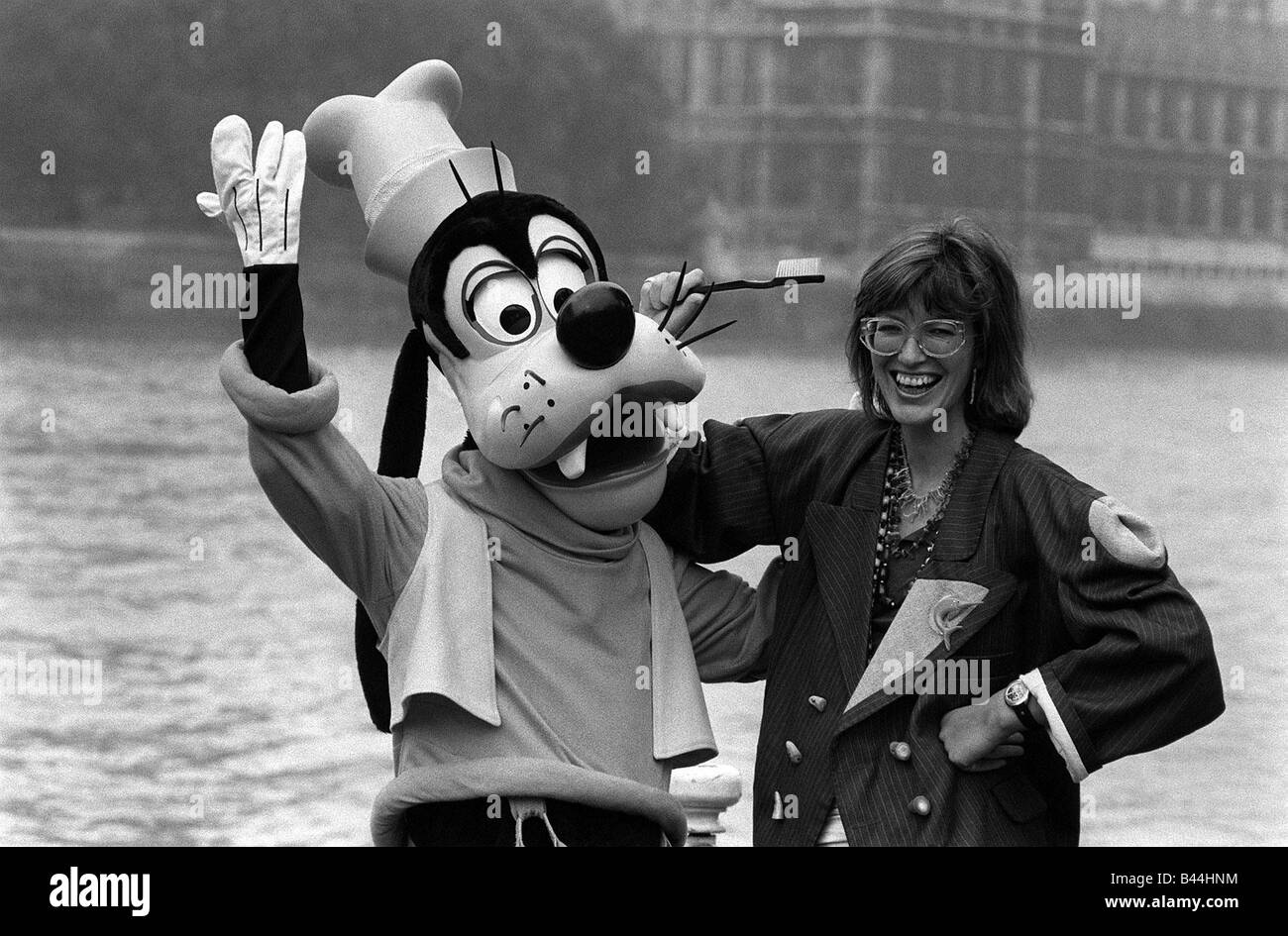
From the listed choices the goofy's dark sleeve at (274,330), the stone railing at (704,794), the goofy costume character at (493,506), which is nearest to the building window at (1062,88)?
the stone railing at (704,794)

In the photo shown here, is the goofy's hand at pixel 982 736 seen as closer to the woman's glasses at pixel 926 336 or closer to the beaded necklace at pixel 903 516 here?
the beaded necklace at pixel 903 516

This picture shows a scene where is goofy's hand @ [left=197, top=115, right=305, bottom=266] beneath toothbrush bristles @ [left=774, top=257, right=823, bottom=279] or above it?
above

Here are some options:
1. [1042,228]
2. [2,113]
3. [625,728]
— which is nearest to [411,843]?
[625,728]

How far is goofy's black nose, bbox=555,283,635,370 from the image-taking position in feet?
6.02

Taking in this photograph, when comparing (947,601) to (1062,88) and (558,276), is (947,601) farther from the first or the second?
(1062,88)

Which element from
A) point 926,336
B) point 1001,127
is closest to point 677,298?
point 926,336

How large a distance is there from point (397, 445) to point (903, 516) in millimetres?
497

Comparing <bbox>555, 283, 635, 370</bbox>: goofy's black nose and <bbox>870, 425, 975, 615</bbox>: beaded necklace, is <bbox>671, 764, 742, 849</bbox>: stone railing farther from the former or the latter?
<bbox>555, 283, 635, 370</bbox>: goofy's black nose

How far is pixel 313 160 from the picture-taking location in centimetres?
209

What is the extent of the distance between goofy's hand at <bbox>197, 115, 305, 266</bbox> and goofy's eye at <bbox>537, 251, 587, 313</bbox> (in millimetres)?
241

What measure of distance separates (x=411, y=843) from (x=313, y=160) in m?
0.69

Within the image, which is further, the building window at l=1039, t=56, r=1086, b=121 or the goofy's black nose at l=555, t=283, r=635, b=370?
the building window at l=1039, t=56, r=1086, b=121

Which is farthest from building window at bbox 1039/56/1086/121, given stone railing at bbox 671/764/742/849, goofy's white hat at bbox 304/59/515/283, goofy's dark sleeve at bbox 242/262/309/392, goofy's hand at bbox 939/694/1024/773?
goofy's dark sleeve at bbox 242/262/309/392

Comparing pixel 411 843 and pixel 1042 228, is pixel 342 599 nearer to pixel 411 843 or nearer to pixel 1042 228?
pixel 411 843
